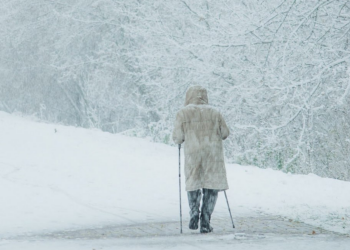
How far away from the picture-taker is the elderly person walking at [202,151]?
29.0 ft

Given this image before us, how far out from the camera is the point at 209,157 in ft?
29.2

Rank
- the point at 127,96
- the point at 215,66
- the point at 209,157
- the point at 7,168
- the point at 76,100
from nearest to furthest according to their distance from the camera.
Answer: the point at 209,157 → the point at 7,168 → the point at 215,66 → the point at 127,96 → the point at 76,100

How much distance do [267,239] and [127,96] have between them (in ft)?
65.7

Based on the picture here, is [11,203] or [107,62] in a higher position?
[107,62]

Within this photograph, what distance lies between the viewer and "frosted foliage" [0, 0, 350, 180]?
12.9m

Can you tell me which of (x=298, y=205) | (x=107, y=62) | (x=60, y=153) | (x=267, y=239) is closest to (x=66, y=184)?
(x=60, y=153)

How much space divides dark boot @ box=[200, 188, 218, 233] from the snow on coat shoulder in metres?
0.13

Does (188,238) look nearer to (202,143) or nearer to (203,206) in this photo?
(203,206)

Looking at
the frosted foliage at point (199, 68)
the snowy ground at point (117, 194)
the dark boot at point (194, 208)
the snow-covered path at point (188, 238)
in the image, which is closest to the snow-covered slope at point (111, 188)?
the snowy ground at point (117, 194)

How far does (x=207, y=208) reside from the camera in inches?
346

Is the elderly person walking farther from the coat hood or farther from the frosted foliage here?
the frosted foliage

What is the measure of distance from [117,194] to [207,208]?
15.2ft

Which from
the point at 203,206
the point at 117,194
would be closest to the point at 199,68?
the point at 117,194

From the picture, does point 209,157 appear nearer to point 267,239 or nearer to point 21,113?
point 267,239
